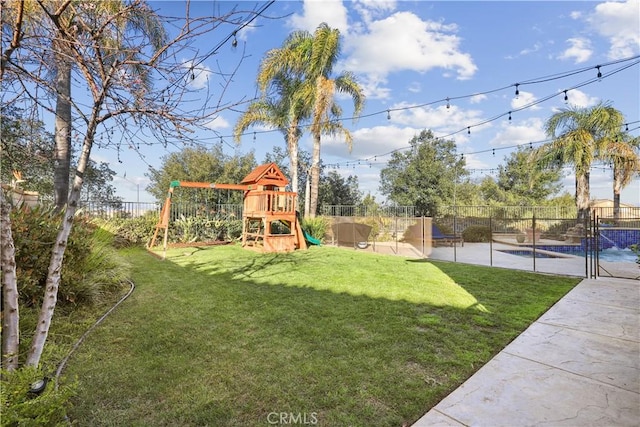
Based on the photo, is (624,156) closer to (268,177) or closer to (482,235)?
(482,235)

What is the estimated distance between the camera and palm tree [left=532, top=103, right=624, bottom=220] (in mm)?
13805

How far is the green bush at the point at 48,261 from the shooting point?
3441 millimetres

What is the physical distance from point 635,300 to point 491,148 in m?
12.6

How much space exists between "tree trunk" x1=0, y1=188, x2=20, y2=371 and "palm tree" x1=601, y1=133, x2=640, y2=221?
1898 centimetres

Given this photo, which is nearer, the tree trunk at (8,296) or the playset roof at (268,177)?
the tree trunk at (8,296)

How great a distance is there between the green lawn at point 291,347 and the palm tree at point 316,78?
347 inches

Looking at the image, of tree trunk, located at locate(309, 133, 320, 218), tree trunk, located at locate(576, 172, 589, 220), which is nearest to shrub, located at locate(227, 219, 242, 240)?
tree trunk, located at locate(309, 133, 320, 218)

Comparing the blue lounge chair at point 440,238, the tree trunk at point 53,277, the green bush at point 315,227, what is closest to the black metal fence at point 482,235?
the blue lounge chair at point 440,238

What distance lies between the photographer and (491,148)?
16000 millimetres

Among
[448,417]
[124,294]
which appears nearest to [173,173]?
[124,294]

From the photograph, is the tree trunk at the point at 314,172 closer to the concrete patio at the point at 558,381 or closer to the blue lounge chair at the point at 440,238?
the blue lounge chair at the point at 440,238

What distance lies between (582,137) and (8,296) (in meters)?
18.6

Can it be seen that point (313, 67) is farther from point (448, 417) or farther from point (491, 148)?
point (448, 417)

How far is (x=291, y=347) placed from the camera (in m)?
3.10
